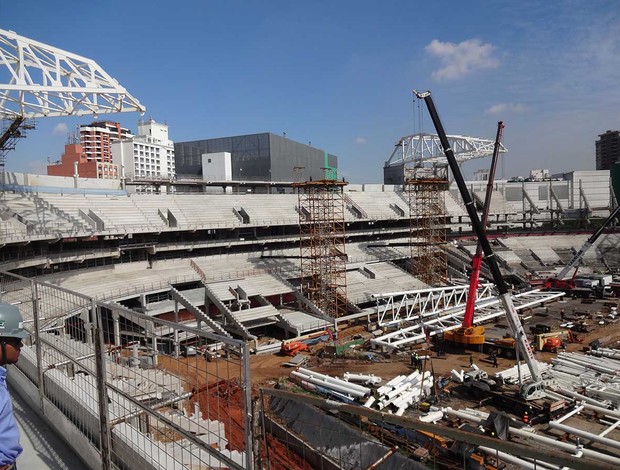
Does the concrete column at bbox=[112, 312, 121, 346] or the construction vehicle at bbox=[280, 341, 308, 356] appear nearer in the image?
the concrete column at bbox=[112, 312, 121, 346]

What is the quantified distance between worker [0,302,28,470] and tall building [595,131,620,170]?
11899 centimetres

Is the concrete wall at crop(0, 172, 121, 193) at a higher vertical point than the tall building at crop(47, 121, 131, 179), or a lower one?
lower

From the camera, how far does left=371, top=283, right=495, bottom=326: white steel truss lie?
982 inches

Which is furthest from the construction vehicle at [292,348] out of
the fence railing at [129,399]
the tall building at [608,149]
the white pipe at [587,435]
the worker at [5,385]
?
the tall building at [608,149]

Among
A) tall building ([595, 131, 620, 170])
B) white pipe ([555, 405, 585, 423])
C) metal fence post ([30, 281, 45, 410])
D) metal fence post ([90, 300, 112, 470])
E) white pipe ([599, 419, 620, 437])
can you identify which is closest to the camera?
metal fence post ([90, 300, 112, 470])

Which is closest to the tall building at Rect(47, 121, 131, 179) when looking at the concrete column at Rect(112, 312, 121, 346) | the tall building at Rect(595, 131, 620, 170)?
the concrete column at Rect(112, 312, 121, 346)

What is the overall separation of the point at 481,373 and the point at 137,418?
13.5 metres

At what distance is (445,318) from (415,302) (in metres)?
2.40

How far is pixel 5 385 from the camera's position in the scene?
2168mm

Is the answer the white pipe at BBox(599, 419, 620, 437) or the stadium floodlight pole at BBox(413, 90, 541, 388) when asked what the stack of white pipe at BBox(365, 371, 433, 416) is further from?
the white pipe at BBox(599, 419, 620, 437)

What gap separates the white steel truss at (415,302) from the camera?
25.0 m

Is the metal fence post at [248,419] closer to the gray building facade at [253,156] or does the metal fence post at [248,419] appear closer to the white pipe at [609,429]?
the white pipe at [609,429]

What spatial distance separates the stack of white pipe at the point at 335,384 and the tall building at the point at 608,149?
108 meters

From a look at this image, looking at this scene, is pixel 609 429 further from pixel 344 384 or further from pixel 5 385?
pixel 5 385
